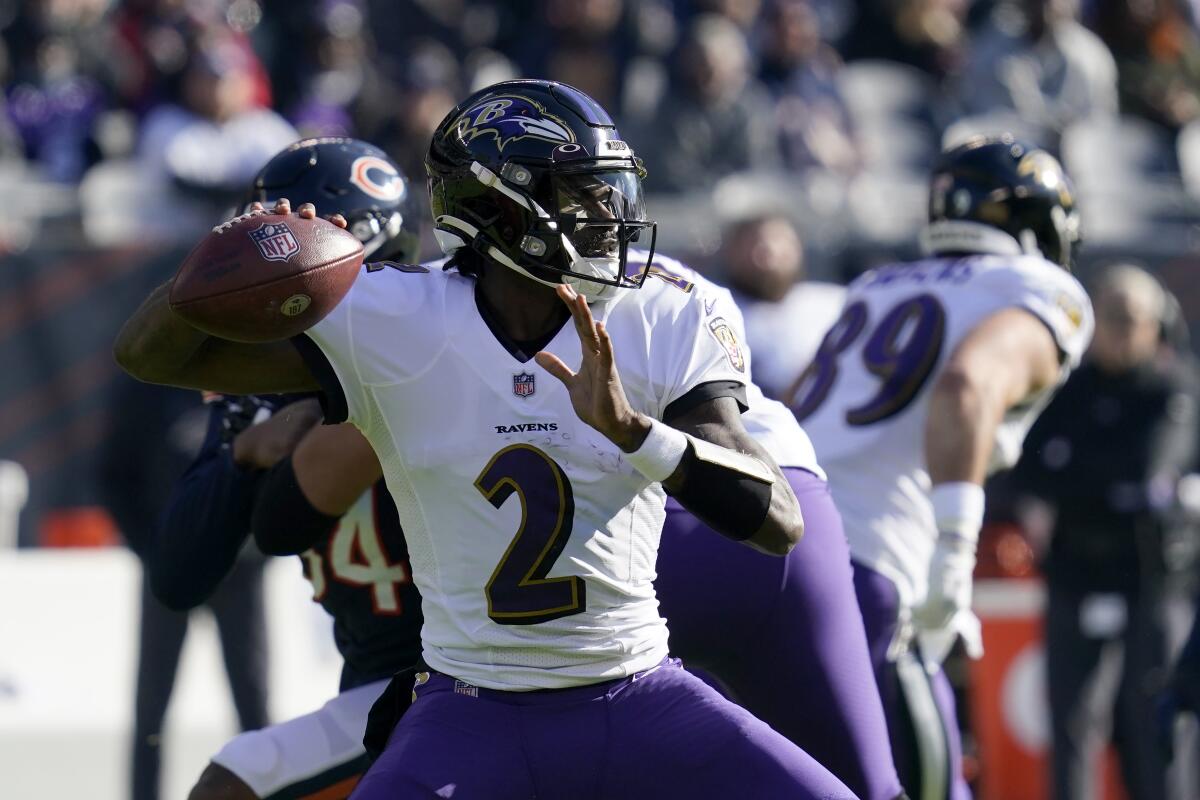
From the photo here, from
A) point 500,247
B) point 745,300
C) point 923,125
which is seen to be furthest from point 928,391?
point 923,125

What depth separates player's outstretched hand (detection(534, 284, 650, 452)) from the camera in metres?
2.81

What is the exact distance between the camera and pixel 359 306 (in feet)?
9.98

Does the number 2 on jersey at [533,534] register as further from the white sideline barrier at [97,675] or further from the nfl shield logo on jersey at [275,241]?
the white sideline barrier at [97,675]

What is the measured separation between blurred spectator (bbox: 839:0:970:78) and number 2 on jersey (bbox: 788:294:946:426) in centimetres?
645

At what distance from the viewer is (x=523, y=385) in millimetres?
3002

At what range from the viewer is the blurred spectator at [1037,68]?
9.70 metres

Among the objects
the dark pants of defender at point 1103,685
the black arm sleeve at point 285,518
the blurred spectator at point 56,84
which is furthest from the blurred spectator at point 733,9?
the black arm sleeve at point 285,518

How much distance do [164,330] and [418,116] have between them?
232 inches

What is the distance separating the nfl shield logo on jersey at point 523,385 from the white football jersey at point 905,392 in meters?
1.47

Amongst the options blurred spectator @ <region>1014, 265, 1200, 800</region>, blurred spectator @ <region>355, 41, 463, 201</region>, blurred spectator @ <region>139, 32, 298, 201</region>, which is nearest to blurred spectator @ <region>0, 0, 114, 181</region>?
blurred spectator @ <region>139, 32, 298, 201</region>

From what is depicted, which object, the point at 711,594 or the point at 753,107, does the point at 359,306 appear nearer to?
the point at 711,594

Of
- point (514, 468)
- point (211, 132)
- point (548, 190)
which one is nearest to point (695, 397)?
point (514, 468)

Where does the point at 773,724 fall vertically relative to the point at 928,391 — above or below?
below

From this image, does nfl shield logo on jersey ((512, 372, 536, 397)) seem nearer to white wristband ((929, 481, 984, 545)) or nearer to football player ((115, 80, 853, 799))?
football player ((115, 80, 853, 799))
